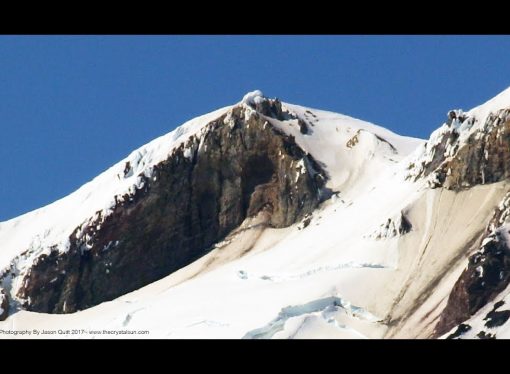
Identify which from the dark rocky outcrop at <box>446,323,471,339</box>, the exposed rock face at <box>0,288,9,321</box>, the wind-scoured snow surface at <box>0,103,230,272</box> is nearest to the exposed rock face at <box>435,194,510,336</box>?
the dark rocky outcrop at <box>446,323,471,339</box>

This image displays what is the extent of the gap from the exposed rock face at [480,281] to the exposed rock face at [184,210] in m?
35.5

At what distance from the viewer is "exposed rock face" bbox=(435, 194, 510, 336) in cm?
9506

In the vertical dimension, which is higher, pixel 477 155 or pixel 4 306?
pixel 477 155

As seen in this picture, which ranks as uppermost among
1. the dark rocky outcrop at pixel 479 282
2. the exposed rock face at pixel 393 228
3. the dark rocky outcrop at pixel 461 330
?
the exposed rock face at pixel 393 228

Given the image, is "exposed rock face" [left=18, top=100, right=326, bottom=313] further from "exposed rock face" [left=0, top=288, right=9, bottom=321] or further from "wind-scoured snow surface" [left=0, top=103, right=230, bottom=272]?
"exposed rock face" [left=0, top=288, right=9, bottom=321]

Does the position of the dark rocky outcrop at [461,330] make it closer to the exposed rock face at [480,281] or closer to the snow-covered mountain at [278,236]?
the snow-covered mountain at [278,236]

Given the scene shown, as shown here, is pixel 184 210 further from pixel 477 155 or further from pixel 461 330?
pixel 461 330

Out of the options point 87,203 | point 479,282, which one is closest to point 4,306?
point 87,203

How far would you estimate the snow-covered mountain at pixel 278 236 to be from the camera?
338 feet

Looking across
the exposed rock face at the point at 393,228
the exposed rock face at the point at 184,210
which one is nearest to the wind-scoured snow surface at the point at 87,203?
the exposed rock face at the point at 184,210

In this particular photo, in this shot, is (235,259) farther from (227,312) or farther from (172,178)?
(227,312)

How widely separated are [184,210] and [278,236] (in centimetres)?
1157

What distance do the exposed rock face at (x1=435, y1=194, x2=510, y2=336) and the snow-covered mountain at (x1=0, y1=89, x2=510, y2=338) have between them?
0.15 m

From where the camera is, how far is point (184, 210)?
449 ft
